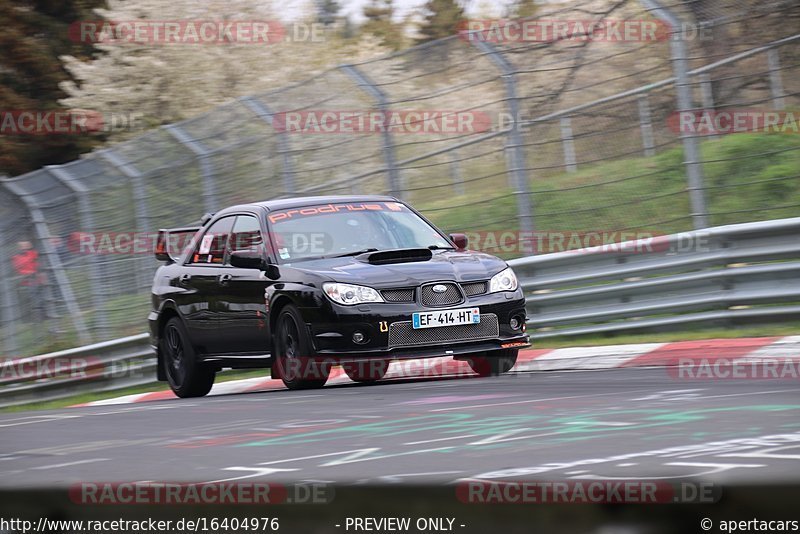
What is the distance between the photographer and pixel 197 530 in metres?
2.43

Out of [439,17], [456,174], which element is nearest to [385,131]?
[456,174]

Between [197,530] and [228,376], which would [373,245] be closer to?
[228,376]

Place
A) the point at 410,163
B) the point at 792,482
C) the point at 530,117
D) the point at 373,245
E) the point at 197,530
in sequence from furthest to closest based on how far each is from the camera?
the point at 410,163 < the point at 530,117 < the point at 373,245 < the point at 197,530 < the point at 792,482

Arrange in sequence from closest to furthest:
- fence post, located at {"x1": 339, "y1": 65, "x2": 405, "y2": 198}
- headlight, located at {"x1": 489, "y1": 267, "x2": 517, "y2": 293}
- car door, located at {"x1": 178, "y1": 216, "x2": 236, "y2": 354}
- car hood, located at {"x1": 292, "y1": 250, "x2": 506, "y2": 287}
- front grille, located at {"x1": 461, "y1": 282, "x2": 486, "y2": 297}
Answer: car hood, located at {"x1": 292, "y1": 250, "x2": 506, "y2": 287} → front grille, located at {"x1": 461, "y1": 282, "x2": 486, "y2": 297} → headlight, located at {"x1": 489, "y1": 267, "x2": 517, "y2": 293} → car door, located at {"x1": 178, "y1": 216, "x2": 236, "y2": 354} → fence post, located at {"x1": 339, "y1": 65, "x2": 405, "y2": 198}

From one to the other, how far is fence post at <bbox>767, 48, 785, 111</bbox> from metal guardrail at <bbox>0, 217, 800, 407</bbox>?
48.0 inches

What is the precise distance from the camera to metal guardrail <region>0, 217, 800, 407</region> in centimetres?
1066

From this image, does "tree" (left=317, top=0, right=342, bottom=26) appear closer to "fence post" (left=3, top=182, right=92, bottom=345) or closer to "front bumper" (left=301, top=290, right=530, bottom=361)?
"fence post" (left=3, top=182, right=92, bottom=345)

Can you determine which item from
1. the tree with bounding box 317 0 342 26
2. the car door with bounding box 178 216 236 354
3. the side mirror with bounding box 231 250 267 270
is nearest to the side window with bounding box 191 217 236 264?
the car door with bounding box 178 216 236 354

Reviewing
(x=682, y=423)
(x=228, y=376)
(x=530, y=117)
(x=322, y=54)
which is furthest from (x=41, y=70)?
(x=682, y=423)

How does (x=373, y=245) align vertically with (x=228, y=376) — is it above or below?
above

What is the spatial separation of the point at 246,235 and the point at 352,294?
173 cm

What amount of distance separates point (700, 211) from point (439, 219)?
3.89 m

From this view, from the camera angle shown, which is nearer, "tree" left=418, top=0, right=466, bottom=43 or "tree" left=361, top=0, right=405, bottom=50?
"tree" left=418, top=0, right=466, bottom=43

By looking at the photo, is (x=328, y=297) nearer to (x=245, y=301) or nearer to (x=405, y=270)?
(x=405, y=270)
